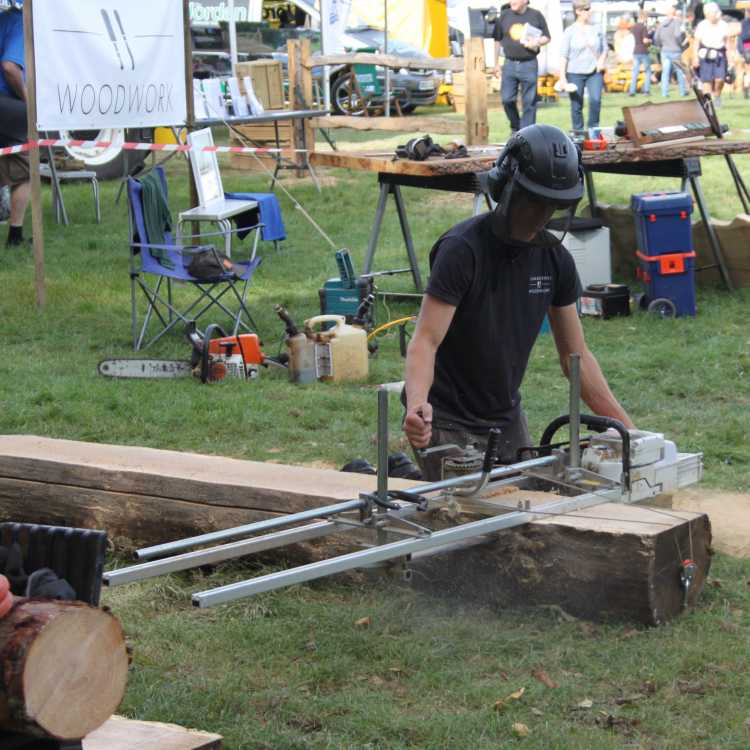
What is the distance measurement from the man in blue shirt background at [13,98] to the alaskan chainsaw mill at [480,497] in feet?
25.9

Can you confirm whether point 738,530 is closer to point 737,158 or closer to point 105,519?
point 105,519

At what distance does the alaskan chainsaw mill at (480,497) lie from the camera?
138 inches

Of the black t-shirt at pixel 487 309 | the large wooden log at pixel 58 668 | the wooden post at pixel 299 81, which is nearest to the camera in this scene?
the large wooden log at pixel 58 668

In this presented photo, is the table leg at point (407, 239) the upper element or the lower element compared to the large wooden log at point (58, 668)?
upper

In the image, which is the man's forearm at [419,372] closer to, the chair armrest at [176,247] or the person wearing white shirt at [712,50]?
the chair armrest at [176,247]

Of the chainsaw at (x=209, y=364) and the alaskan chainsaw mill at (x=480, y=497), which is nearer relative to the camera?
the alaskan chainsaw mill at (x=480, y=497)

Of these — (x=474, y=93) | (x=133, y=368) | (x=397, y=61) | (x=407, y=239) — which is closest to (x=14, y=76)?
(x=407, y=239)

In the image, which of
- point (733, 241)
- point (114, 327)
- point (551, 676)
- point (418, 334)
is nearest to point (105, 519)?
point (418, 334)

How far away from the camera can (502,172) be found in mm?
4391

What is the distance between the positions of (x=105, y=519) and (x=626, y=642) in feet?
7.10

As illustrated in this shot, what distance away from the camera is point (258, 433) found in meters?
7.14

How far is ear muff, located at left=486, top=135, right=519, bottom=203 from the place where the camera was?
4367 mm

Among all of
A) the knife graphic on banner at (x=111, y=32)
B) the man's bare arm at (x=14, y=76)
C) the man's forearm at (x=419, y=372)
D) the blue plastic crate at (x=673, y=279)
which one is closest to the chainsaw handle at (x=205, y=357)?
the knife graphic on banner at (x=111, y=32)

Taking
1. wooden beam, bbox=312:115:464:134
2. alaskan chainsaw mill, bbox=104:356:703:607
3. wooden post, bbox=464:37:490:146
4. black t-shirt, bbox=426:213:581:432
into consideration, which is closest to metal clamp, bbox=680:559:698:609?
alaskan chainsaw mill, bbox=104:356:703:607
